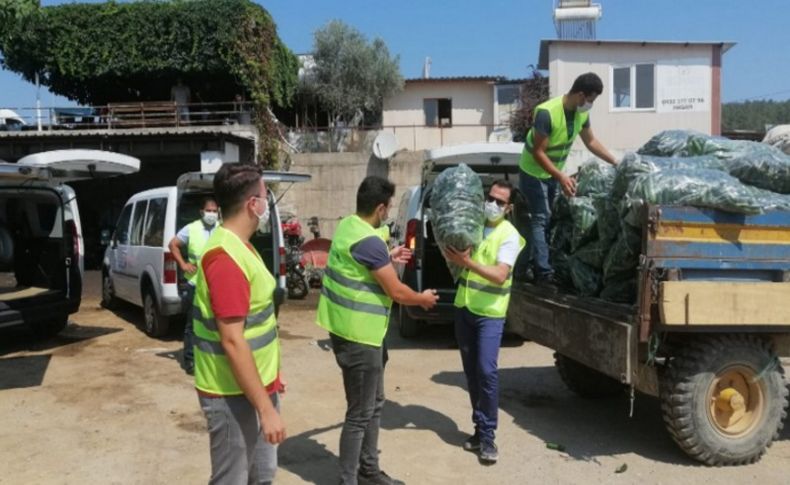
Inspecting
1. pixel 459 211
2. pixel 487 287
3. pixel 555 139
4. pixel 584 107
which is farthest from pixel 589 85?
pixel 487 287

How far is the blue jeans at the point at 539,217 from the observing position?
18.5 ft

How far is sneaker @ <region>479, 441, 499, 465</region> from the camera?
4.64 m

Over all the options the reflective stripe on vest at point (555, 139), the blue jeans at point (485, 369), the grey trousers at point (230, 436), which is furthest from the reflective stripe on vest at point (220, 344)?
the reflective stripe on vest at point (555, 139)

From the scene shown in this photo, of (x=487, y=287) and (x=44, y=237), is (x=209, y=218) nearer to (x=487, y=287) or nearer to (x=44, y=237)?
(x=44, y=237)

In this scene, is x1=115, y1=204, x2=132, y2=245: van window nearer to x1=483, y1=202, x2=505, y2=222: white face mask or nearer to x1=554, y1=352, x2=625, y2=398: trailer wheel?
x1=554, y1=352, x2=625, y2=398: trailer wheel

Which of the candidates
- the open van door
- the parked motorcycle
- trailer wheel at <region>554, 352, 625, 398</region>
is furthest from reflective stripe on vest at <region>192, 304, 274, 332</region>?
the parked motorcycle

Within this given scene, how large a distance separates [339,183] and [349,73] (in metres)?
9.31

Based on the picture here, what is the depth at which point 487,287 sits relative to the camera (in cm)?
473

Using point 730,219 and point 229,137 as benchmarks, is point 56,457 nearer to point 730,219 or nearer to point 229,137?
point 730,219

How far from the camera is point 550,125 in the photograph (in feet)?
18.2

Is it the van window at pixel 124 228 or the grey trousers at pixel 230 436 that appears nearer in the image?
the grey trousers at pixel 230 436

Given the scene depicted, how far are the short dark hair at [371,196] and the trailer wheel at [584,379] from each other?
2.74 metres

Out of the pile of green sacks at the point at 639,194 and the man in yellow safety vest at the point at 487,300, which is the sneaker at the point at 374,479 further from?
the pile of green sacks at the point at 639,194

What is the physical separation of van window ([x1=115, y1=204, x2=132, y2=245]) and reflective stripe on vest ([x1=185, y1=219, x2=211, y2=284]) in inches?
136
